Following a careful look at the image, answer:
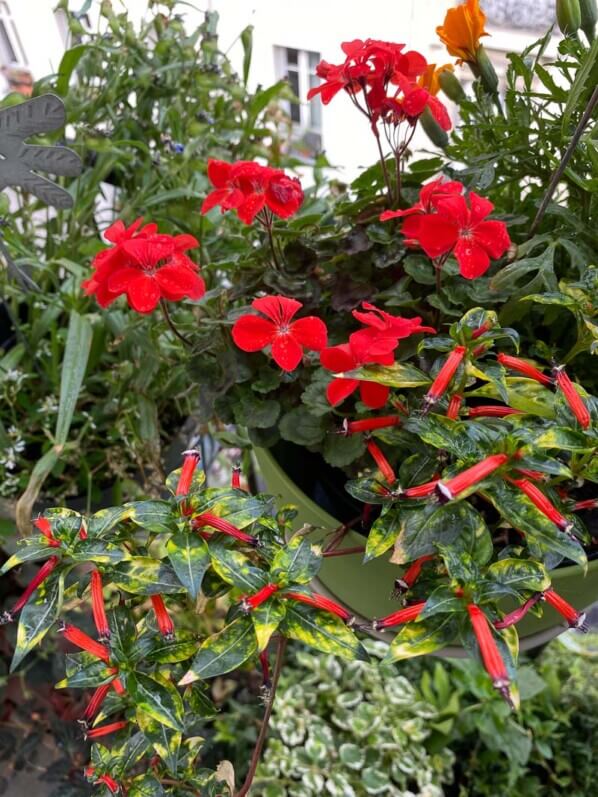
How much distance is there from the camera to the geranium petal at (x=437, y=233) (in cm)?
40

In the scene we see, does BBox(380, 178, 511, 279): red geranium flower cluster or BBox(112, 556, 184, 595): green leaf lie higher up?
BBox(380, 178, 511, 279): red geranium flower cluster

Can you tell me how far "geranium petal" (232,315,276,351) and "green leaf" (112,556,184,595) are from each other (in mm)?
140

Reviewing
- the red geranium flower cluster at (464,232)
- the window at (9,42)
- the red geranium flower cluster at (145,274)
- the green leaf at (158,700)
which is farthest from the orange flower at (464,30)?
the window at (9,42)

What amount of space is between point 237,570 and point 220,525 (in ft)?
0.08

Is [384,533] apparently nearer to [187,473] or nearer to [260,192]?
[187,473]

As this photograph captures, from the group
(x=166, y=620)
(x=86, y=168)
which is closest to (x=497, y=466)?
(x=166, y=620)

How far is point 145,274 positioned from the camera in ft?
1.40

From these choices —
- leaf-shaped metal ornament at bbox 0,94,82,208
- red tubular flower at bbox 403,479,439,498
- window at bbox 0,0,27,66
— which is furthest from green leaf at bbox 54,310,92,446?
window at bbox 0,0,27,66

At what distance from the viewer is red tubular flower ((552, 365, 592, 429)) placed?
34 cm

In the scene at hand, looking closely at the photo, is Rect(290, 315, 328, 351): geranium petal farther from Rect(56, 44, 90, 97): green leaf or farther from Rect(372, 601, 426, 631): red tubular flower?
Rect(56, 44, 90, 97): green leaf

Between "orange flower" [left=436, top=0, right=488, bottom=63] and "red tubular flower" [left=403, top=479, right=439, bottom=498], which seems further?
"orange flower" [left=436, top=0, right=488, bottom=63]

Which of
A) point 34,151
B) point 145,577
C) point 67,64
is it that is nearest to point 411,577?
point 145,577

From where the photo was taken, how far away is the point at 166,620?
35 cm

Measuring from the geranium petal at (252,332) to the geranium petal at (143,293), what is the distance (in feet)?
0.17
